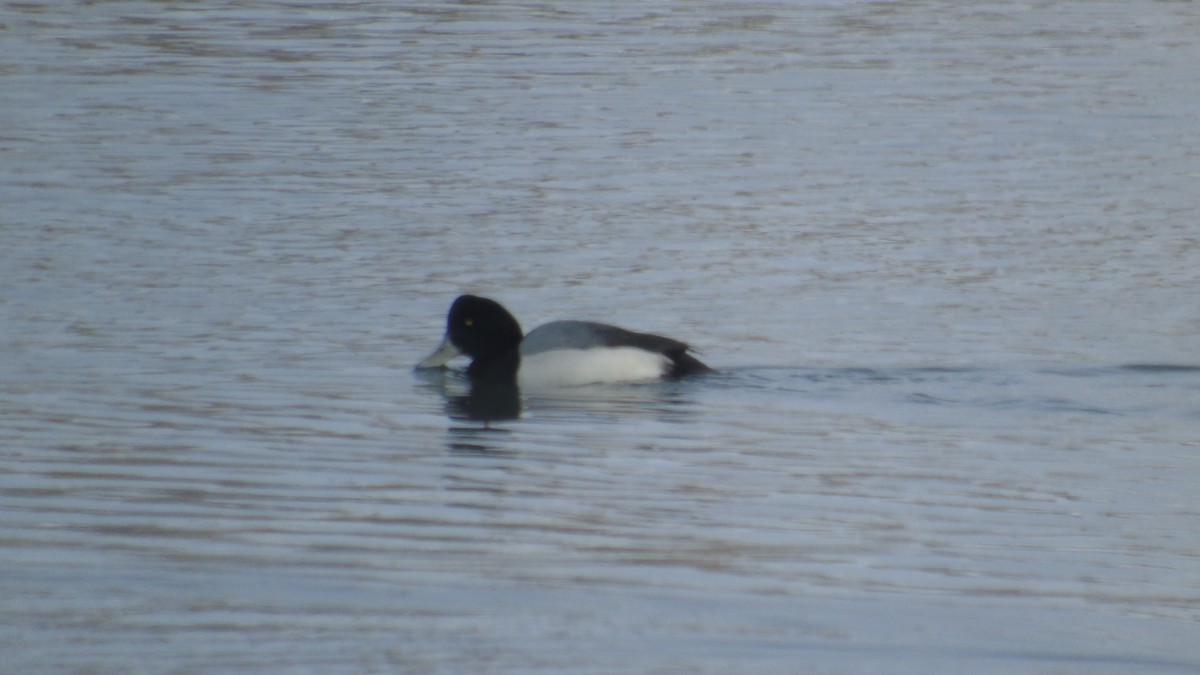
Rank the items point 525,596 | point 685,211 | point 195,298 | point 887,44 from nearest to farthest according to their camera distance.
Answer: point 525,596, point 195,298, point 685,211, point 887,44

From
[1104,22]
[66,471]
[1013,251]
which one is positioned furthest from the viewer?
[1104,22]

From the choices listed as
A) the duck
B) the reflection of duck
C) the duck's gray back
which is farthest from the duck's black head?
the duck's gray back

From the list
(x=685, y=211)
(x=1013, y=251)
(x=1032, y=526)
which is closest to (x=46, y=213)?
(x=685, y=211)

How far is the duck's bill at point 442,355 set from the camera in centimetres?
1175

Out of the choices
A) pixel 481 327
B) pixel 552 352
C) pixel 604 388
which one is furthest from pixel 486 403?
pixel 481 327

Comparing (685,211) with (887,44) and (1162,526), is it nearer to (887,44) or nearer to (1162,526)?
(1162,526)

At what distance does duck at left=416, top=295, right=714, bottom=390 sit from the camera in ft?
37.6

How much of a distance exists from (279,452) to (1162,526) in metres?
3.80

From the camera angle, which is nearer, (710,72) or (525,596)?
(525,596)

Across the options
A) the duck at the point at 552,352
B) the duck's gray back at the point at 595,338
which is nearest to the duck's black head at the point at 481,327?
the duck at the point at 552,352

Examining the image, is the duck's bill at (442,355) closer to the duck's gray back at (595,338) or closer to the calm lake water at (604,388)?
the calm lake water at (604,388)

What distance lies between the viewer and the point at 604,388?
1154cm

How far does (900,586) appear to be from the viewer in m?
6.69

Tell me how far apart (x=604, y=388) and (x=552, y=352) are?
369mm
